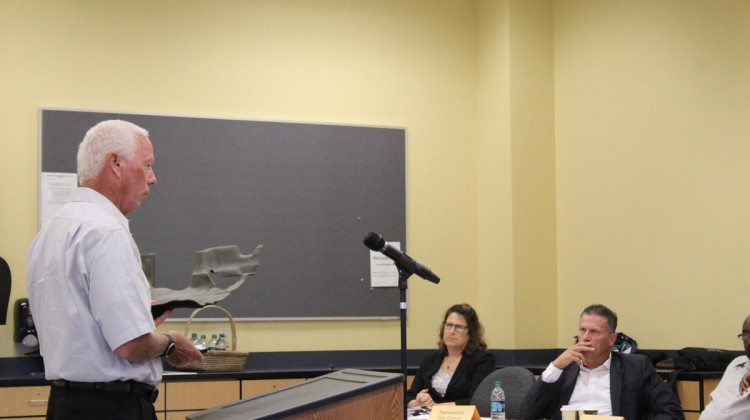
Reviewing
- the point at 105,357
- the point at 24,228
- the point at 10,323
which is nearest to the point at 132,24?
the point at 24,228

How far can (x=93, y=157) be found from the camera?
2.42 metres

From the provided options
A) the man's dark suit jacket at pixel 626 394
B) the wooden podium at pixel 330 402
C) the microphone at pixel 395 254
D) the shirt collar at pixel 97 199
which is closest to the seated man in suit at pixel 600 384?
the man's dark suit jacket at pixel 626 394

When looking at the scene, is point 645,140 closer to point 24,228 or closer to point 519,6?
point 519,6

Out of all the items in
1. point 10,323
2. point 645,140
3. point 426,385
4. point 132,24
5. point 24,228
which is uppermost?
point 132,24

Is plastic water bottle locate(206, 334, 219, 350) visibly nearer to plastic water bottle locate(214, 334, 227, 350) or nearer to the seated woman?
plastic water bottle locate(214, 334, 227, 350)

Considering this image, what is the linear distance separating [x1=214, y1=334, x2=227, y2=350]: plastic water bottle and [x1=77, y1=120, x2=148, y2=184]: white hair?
3.16 meters

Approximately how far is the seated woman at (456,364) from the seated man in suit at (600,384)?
2.42 ft

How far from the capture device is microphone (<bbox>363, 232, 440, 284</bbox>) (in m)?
3.01

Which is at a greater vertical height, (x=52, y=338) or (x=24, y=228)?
(x=24, y=228)

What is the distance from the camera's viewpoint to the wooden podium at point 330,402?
6.76 feet

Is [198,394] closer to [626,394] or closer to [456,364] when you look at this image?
[456,364]

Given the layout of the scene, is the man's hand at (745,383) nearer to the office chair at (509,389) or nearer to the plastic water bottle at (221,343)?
the office chair at (509,389)

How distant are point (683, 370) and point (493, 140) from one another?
7.07ft

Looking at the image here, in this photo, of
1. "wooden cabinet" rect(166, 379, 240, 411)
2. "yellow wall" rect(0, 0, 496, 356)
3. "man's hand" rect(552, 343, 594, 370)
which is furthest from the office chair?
"wooden cabinet" rect(166, 379, 240, 411)
